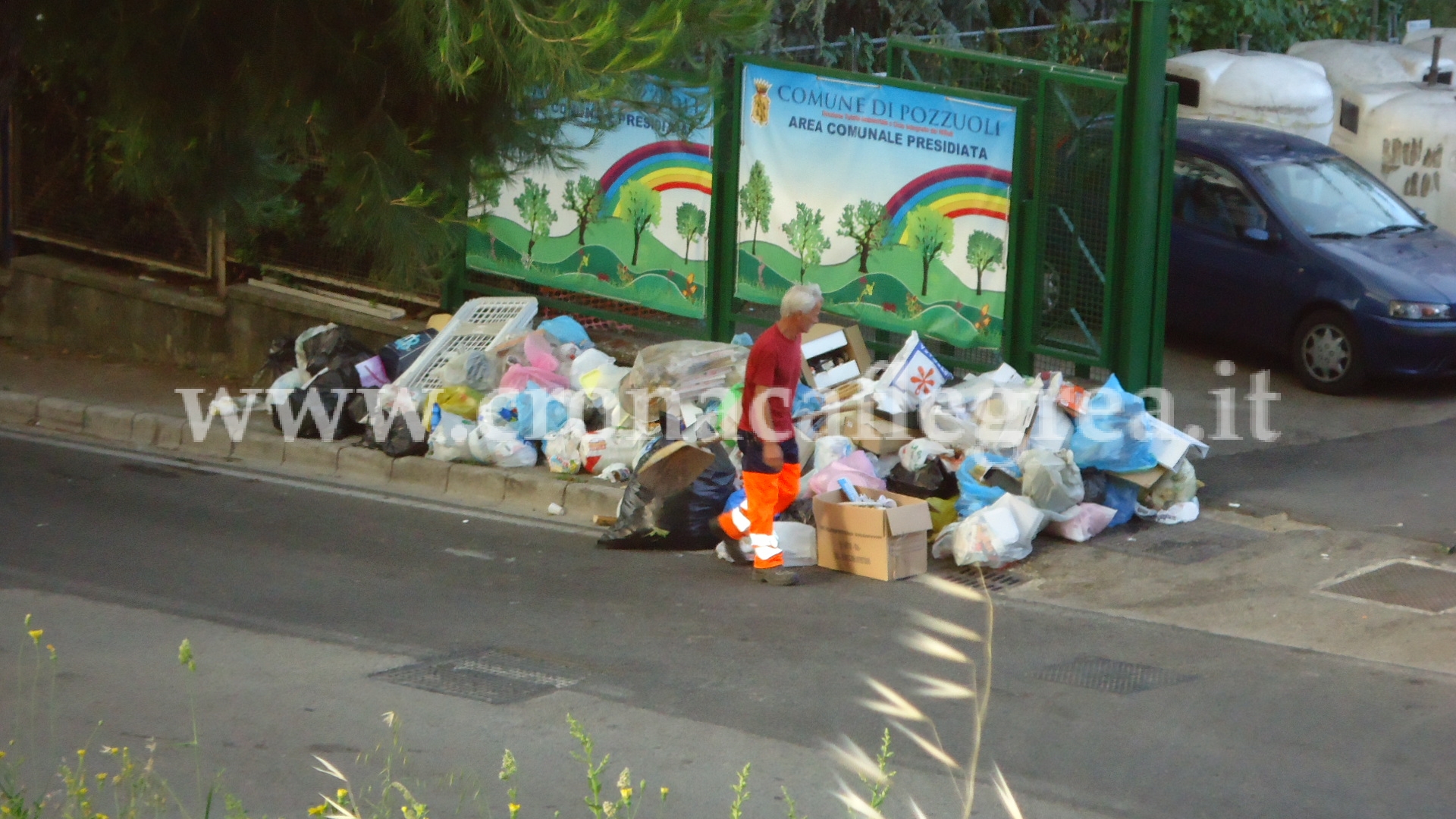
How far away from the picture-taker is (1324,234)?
12.3 metres

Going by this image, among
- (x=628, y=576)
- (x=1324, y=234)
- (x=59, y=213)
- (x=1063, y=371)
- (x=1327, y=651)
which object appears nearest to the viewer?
(x=1327, y=651)

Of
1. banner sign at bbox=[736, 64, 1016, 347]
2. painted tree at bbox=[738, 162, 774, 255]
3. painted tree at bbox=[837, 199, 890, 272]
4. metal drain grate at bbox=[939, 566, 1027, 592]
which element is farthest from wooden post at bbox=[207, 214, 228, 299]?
metal drain grate at bbox=[939, 566, 1027, 592]

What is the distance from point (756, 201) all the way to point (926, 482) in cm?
296

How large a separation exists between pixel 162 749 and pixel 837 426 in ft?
15.5

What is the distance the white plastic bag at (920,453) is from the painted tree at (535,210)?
4.13 meters

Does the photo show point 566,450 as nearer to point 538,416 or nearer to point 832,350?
point 538,416

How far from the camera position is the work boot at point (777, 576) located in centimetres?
848

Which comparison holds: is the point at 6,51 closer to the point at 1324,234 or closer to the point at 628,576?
the point at 628,576

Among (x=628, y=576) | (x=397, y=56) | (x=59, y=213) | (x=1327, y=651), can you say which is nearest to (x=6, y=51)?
(x=397, y=56)

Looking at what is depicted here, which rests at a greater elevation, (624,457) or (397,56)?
(397,56)

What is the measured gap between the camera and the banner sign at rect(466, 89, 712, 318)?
11.7 meters

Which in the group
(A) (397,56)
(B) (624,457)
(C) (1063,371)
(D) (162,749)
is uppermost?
(A) (397,56)

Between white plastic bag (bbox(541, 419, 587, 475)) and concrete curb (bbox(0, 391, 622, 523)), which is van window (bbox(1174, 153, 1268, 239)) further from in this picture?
concrete curb (bbox(0, 391, 622, 523))

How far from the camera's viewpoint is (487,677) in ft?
23.1
